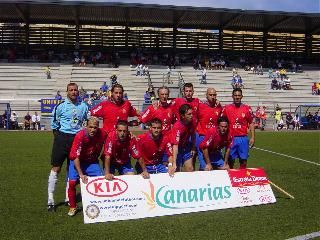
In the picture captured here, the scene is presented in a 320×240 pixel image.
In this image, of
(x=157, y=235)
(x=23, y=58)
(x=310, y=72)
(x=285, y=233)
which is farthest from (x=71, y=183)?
(x=310, y=72)

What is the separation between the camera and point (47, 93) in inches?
1412

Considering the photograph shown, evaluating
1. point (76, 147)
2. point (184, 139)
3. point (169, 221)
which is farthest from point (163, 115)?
point (169, 221)

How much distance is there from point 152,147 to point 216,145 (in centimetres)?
126

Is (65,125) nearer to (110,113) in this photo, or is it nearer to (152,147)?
(110,113)

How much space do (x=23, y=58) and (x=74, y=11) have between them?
6174 mm

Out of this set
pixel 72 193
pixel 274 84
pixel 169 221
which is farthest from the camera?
pixel 274 84

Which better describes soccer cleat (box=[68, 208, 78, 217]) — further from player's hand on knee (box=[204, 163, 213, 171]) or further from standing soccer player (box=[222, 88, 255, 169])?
standing soccer player (box=[222, 88, 255, 169])

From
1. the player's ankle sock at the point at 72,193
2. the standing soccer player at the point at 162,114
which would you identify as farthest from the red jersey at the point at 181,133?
the player's ankle sock at the point at 72,193

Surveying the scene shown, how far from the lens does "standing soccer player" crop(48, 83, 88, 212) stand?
769 cm

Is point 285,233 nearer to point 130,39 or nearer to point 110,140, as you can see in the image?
point 110,140

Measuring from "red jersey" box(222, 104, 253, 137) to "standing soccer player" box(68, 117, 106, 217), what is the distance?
110 inches

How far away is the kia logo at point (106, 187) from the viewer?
7.04 metres

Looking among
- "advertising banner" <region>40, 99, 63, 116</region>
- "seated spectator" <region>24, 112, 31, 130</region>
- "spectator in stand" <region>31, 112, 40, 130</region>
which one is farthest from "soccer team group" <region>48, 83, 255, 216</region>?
"spectator in stand" <region>31, 112, 40, 130</region>

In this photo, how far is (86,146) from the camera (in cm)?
732
